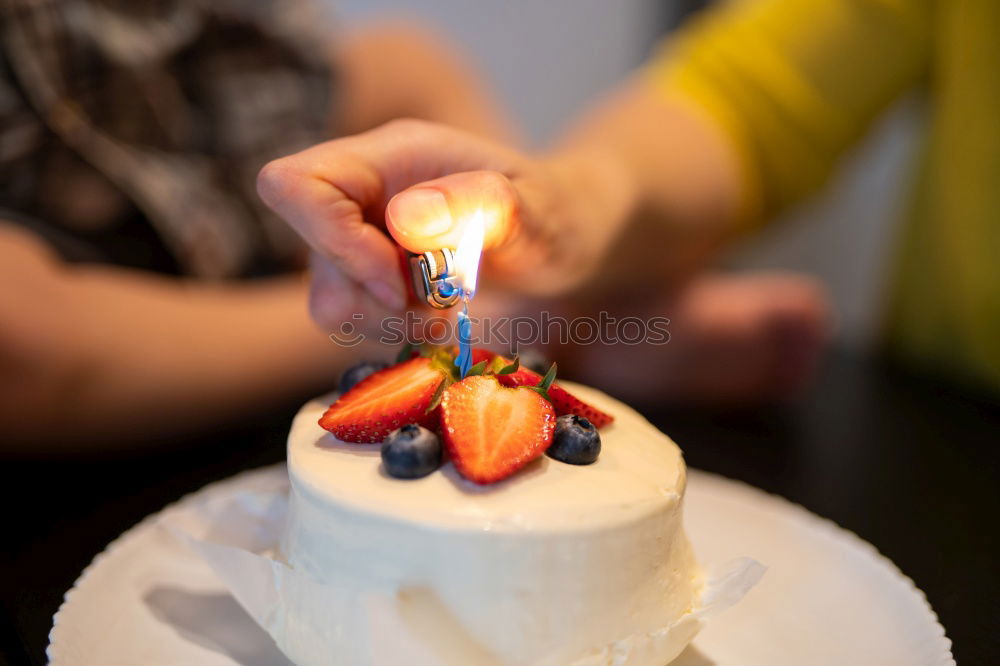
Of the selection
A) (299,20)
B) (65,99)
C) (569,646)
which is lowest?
(569,646)

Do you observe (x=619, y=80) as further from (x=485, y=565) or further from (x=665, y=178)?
(x=485, y=565)

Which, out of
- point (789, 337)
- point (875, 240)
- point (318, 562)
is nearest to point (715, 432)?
point (789, 337)

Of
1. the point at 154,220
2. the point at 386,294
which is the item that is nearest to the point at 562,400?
the point at 386,294

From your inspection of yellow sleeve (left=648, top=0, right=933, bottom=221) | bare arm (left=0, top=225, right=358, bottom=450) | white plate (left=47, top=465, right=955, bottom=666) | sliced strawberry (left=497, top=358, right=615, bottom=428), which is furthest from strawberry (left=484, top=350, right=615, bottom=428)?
yellow sleeve (left=648, top=0, right=933, bottom=221)

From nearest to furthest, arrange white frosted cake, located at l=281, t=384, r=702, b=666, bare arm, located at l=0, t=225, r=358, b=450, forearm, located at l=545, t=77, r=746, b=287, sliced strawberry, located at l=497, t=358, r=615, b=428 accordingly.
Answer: white frosted cake, located at l=281, t=384, r=702, b=666 → sliced strawberry, located at l=497, t=358, r=615, b=428 → bare arm, located at l=0, t=225, r=358, b=450 → forearm, located at l=545, t=77, r=746, b=287

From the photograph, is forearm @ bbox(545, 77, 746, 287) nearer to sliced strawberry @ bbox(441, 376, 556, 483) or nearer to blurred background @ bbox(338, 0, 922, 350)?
sliced strawberry @ bbox(441, 376, 556, 483)

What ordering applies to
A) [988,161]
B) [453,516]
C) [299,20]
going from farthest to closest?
1. [299,20]
2. [988,161]
3. [453,516]

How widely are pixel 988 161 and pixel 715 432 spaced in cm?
69

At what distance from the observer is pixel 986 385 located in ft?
4.73

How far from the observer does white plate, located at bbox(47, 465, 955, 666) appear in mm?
674

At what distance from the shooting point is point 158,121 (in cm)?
139

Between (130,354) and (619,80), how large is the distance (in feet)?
7.42

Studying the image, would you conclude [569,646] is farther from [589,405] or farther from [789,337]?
[789,337]

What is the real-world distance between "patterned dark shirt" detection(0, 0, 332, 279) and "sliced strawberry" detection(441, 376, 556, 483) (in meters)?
0.91
